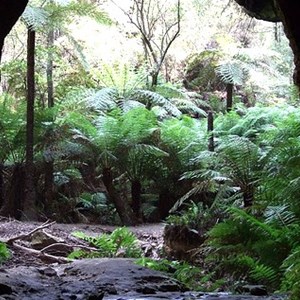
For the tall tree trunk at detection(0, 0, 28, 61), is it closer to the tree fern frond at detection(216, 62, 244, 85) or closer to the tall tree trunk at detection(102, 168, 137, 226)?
the tall tree trunk at detection(102, 168, 137, 226)

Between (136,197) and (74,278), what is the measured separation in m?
5.82

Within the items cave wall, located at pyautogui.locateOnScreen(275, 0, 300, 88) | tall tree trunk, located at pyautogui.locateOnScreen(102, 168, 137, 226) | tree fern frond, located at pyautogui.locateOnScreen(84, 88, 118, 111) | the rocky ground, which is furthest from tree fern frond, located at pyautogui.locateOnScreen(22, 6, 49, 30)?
cave wall, located at pyautogui.locateOnScreen(275, 0, 300, 88)

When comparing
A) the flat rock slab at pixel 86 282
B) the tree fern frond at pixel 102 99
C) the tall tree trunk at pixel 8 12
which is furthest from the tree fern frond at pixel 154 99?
the tall tree trunk at pixel 8 12

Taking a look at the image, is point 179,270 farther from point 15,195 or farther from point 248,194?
point 15,195

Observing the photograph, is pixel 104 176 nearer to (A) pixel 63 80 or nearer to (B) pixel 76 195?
(B) pixel 76 195

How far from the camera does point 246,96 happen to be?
52.5 ft

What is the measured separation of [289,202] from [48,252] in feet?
11.0

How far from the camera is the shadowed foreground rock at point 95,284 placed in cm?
389

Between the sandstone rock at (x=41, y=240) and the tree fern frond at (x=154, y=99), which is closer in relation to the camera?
the sandstone rock at (x=41, y=240)

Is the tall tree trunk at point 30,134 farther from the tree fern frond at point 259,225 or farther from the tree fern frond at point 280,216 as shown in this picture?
the tree fern frond at point 280,216

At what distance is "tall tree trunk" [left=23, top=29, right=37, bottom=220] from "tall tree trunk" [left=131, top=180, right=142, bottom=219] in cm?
214

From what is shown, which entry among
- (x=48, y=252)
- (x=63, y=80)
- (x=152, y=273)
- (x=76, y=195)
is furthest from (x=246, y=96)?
(x=152, y=273)

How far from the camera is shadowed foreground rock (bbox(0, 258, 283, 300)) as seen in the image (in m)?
3.89

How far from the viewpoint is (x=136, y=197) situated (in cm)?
1088
